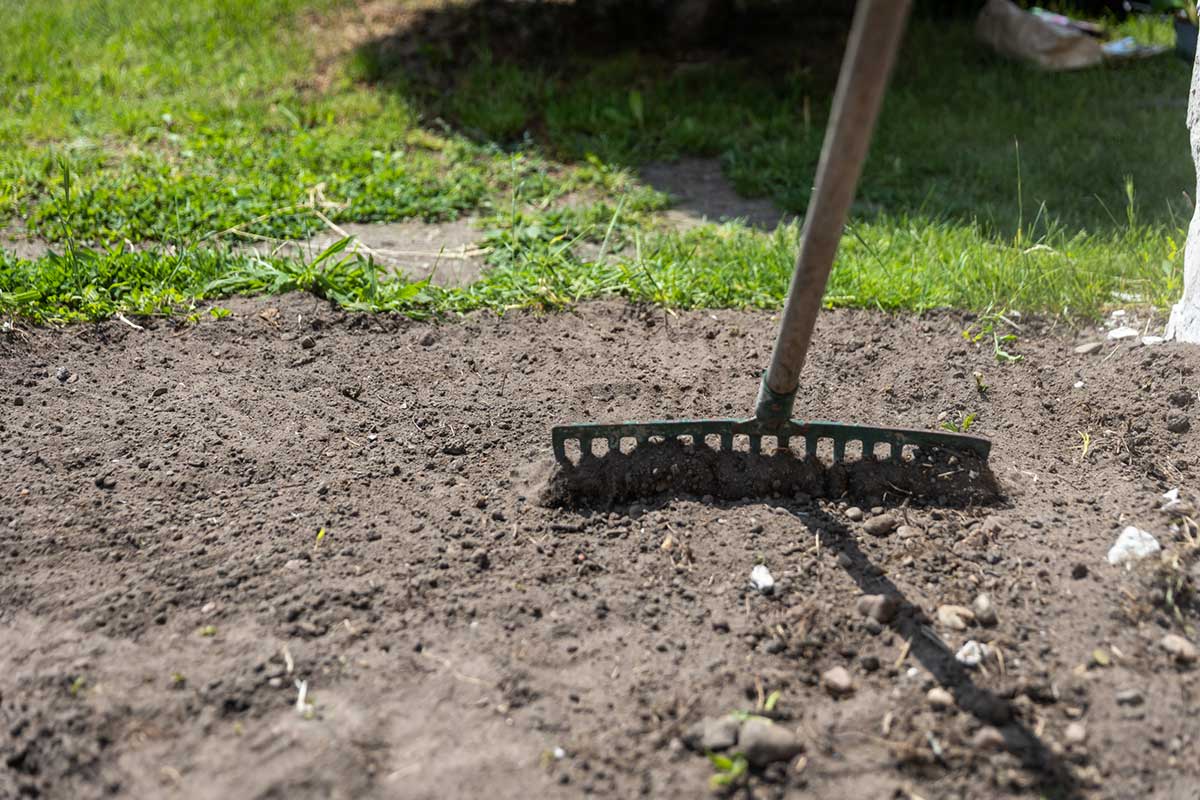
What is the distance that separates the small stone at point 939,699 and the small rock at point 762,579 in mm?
396

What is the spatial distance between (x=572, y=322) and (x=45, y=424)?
1556 mm

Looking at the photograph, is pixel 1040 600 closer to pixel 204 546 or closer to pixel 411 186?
pixel 204 546

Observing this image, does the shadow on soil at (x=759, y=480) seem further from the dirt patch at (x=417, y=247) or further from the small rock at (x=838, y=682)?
the dirt patch at (x=417, y=247)

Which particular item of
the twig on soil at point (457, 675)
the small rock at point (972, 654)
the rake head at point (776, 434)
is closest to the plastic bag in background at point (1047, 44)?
the rake head at point (776, 434)

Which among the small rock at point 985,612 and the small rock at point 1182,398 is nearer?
the small rock at point 985,612

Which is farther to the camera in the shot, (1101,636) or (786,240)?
(786,240)

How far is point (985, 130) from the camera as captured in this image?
16.3ft

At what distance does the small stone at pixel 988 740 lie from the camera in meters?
1.86

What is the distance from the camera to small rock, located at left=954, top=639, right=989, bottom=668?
203cm

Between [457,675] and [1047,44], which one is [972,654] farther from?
[1047,44]

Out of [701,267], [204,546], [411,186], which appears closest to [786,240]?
[701,267]

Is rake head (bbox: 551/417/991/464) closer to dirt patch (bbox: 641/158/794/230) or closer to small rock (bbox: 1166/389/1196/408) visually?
small rock (bbox: 1166/389/1196/408)

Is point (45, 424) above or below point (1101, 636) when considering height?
below

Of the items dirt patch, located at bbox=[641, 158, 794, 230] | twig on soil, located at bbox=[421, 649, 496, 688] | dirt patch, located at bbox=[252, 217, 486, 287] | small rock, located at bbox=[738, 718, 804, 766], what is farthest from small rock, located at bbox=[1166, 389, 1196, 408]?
dirt patch, located at bbox=[252, 217, 486, 287]
